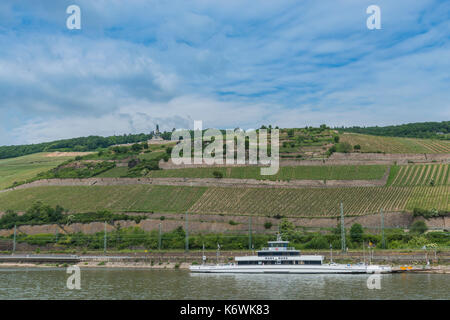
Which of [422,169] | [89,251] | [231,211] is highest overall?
[422,169]

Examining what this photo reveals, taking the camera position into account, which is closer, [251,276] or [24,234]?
[251,276]

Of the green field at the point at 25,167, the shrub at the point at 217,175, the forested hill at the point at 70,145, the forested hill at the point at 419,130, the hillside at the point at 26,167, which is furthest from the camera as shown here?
the forested hill at the point at 70,145

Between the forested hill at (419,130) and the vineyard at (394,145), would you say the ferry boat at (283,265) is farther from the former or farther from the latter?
the forested hill at (419,130)

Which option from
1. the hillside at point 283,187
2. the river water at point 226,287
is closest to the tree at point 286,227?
the hillside at point 283,187

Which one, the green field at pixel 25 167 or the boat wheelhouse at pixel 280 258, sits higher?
the green field at pixel 25 167
